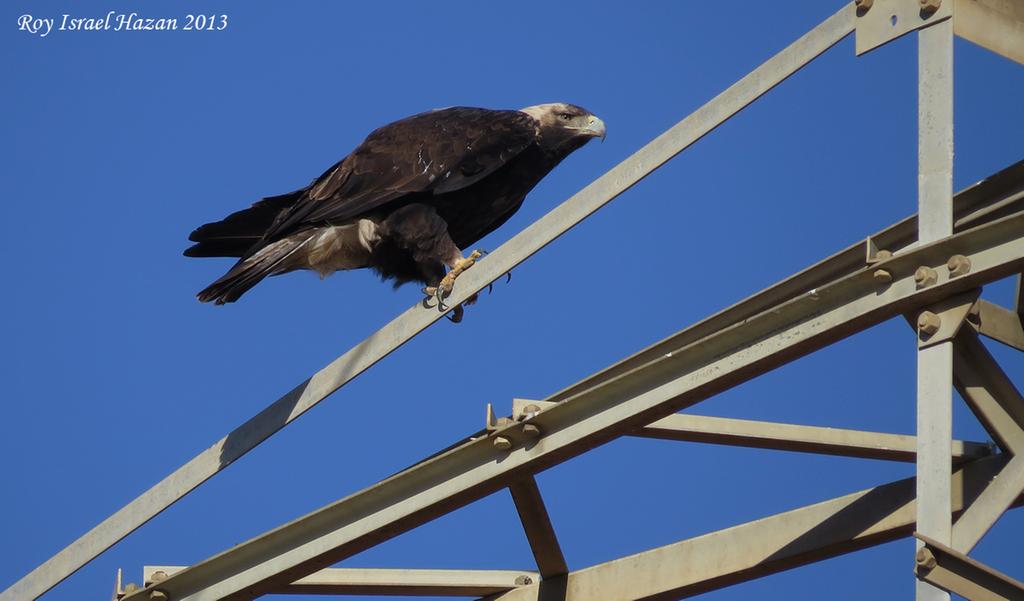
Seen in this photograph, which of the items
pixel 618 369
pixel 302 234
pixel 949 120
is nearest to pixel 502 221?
pixel 302 234

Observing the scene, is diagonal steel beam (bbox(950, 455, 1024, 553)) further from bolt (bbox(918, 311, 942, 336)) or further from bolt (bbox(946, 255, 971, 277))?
bolt (bbox(946, 255, 971, 277))

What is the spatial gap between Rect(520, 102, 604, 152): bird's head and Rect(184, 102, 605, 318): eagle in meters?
0.14

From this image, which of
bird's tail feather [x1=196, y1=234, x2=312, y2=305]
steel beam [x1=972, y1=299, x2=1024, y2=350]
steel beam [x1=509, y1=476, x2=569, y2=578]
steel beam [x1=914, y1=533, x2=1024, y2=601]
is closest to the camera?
steel beam [x1=914, y1=533, x2=1024, y2=601]

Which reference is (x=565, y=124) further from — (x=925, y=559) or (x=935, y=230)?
(x=925, y=559)

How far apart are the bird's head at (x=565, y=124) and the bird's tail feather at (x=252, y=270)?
5.19 ft

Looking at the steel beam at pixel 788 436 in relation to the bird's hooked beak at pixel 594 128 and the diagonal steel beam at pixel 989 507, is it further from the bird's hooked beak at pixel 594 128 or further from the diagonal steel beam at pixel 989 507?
the bird's hooked beak at pixel 594 128

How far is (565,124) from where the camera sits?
8484 mm

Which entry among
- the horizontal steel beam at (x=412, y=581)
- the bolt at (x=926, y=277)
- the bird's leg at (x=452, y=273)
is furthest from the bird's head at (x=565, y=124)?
the bolt at (x=926, y=277)

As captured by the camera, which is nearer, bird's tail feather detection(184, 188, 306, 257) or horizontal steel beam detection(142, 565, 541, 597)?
horizontal steel beam detection(142, 565, 541, 597)

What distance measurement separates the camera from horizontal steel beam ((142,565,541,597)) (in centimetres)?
568

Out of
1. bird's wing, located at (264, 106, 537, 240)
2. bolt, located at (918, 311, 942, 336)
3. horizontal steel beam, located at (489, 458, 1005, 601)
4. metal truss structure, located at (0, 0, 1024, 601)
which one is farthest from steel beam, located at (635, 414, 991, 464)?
bird's wing, located at (264, 106, 537, 240)

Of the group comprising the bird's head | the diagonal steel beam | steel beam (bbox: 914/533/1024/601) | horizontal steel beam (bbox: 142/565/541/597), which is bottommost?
steel beam (bbox: 914/533/1024/601)

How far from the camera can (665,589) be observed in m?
5.35

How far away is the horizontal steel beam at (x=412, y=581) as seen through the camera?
568cm
